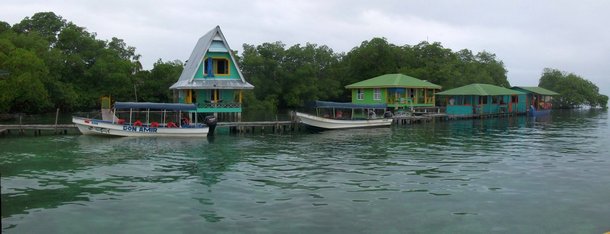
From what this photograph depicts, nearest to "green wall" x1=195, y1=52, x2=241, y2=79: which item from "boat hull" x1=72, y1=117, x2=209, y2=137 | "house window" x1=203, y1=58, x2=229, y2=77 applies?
"house window" x1=203, y1=58, x2=229, y2=77

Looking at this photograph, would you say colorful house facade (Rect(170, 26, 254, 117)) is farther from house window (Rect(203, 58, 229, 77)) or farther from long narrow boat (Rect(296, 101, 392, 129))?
long narrow boat (Rect(296, 101, 392, 129))

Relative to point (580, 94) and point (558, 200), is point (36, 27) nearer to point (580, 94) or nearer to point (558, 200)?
point (558, 200)

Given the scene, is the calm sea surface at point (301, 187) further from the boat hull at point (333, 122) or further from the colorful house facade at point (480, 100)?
the colorful house facade at point (480, 100)

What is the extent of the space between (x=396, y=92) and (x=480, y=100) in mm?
10743

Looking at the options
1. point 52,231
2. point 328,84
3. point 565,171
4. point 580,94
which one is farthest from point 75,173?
point 580,94

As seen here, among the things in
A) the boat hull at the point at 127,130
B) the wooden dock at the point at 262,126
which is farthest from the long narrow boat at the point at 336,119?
the boat hull at the point at 127,130

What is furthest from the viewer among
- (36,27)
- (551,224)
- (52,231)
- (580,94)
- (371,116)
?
(580,94)

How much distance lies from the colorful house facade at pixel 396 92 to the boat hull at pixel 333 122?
36.0 ft

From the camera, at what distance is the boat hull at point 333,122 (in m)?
36.8

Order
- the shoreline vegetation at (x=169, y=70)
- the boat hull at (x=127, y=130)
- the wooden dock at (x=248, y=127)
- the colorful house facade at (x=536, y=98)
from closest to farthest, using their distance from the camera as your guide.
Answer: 1. the boat hull at (x=127, y=130)
2. the wooden dock at (x=248, y=127)
3. the shoreline vegetation at (x=169, y=70)
4. the colorful house facade at (x=536, y=98)

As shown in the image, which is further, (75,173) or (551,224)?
(75,173)

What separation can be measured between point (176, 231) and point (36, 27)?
215 ft

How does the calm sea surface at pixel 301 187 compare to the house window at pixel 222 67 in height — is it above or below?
below

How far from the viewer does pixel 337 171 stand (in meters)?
19.0
